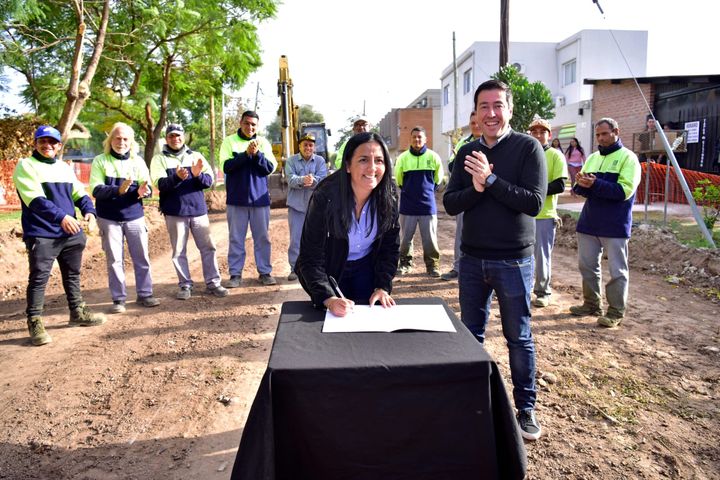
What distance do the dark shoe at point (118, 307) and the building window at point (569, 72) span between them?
29.8 m

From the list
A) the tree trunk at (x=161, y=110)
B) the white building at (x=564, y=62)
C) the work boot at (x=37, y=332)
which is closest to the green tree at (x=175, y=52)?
the tree trunk at (x=161, y=110)

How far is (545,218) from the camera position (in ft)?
19.0

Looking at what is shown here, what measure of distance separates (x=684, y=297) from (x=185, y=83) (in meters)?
15.7

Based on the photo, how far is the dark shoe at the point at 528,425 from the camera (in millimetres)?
3082

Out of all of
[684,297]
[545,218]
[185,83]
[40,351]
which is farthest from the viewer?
[185,83]

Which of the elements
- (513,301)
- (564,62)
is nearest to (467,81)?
(564,62)

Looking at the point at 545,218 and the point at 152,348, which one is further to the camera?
the point at 545,218

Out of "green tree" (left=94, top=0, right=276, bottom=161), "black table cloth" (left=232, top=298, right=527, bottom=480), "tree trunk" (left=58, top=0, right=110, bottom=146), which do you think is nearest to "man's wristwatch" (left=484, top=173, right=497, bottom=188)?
"black table cloth" (left=232, top=298, right=527, bottom=480)

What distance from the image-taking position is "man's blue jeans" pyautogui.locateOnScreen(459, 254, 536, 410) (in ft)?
9.75

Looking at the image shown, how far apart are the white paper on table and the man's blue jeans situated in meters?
0.69

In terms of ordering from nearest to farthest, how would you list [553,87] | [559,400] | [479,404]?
[479,404] → [559,400] → [553,87]

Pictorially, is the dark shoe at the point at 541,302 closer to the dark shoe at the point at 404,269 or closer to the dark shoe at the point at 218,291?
the dark shoe at the point at 404,269

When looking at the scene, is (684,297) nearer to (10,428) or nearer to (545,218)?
(545,218)

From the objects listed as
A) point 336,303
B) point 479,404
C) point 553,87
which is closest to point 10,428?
point 336,303
